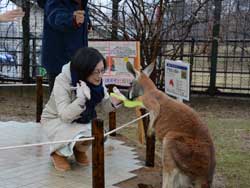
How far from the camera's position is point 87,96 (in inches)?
164

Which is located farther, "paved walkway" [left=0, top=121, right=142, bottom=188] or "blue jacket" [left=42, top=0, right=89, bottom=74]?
"blue jacket" [left=42, top=0, right=89, bottom=74]

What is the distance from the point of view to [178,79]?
4887 mm

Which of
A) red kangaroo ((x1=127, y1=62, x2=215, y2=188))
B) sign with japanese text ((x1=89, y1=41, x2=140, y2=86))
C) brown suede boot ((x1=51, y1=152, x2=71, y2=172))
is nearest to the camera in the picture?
red kangaroo ((x1=127, y1=62, x2=215, y2=188))

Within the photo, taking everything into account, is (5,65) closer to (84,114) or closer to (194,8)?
(194,8)

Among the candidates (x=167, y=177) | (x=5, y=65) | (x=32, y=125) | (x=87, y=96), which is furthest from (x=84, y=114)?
(x=5, y=65)

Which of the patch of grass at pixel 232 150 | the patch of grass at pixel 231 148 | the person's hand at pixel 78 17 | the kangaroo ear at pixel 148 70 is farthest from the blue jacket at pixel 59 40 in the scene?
the patch of grass at pixel 232 150

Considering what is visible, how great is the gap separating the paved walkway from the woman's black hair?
3.07ft

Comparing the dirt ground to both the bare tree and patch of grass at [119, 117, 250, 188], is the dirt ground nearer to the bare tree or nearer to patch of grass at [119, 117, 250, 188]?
patch of grass at [119, 117, 250, 188]

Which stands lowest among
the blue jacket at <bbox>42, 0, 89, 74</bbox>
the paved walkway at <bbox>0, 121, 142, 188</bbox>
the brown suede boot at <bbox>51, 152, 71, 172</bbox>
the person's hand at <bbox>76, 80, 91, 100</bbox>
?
the paved walkway at <bbox>0, 121, 142, 188</bbox>

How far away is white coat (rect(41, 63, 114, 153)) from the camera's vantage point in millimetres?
4270

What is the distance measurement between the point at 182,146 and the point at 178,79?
1619 mm

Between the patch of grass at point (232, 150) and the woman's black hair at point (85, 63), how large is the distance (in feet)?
6.15

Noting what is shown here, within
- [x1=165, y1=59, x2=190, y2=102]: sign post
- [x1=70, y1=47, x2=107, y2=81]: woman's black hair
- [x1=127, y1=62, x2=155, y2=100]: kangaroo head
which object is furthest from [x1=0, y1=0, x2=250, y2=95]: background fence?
[x1=127, y1=62, x2=155, y2=100]: kangaroo head

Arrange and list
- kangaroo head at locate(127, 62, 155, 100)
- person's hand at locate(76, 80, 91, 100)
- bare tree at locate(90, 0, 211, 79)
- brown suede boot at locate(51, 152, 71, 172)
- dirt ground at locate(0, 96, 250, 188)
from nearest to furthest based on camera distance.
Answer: kangaroo head at locate(127, 62, 155, 100), person's hand at locate(76, 80, 91, 100), brown suede boot at locate(51, 152, 71, 172), dirt ground at locate(0, 96, 250, 188), bare tree at locate(90, 0, 211, 79)
